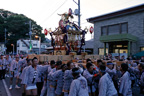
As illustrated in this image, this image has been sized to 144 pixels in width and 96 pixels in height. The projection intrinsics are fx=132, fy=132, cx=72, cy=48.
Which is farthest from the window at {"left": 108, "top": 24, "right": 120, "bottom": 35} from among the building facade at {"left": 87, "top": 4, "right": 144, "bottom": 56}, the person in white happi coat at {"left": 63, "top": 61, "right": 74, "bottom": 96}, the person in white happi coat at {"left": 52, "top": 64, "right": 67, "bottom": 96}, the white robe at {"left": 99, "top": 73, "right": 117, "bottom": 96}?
the white robe at {"left": 99, "top": 73, "right": 117, "bottom": 96}

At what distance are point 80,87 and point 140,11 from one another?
16709mm

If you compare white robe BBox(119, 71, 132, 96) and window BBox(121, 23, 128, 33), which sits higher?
window BBox(121, 23, 128, 33)

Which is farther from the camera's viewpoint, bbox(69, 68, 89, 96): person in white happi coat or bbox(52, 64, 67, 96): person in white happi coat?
bbox(52, 64, 67, 96): person in white happi coat

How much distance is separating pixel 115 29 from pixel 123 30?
1236 mm

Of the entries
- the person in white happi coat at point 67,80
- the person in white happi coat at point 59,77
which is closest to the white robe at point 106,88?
the person in white happi coat at point 67,80

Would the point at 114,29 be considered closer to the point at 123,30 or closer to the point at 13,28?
the point at 123,30

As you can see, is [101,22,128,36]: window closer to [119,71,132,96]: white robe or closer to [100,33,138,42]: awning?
[100,33,138,42]: awning

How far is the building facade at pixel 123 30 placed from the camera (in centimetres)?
1636

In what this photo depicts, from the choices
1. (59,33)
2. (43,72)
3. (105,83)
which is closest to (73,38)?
(59,33)

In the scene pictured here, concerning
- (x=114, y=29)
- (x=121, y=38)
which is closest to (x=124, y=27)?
(x=114, y=29)

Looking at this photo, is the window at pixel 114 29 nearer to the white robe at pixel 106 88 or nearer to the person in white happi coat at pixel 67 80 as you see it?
the person in white happi coat at pixel 67 80

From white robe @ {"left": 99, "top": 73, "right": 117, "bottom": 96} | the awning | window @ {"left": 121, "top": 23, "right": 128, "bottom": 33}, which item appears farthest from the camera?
window @ {"left": 121, "top": 23, "right": 128, "bottom": 33}

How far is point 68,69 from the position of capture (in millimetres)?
4426

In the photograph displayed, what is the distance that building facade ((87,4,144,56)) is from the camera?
1636cm
